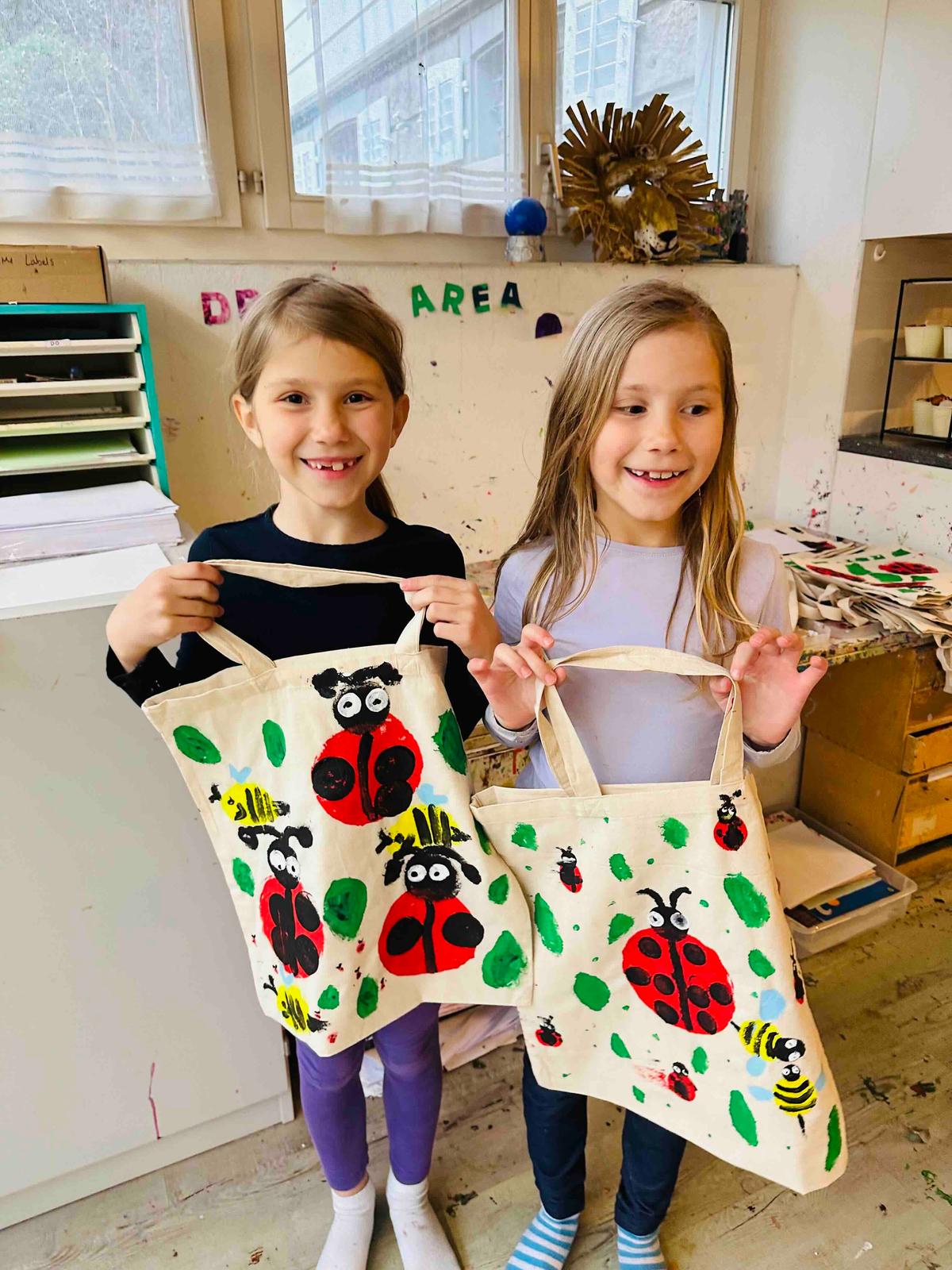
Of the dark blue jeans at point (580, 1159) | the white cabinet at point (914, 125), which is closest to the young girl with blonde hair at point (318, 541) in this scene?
the dark blue jeans at point (580, 1159)

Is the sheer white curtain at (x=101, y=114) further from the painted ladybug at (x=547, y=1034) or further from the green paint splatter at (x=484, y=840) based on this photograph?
the painted ladybug at (x=547, y=1034)

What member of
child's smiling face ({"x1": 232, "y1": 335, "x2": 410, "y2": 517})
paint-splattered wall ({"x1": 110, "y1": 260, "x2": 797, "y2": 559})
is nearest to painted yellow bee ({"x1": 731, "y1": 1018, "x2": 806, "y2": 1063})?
child's smiling face ({"x1": 232, "y1": 335, "x2": 410, "y2": 517})

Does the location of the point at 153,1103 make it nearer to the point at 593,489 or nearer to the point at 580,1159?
the point at 580,1159

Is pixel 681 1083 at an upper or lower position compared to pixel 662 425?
lower

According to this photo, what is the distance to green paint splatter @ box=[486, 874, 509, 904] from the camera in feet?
3.07

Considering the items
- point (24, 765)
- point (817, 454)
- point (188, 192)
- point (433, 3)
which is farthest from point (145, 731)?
point (817, 454)

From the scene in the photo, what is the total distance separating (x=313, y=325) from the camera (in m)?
0.86

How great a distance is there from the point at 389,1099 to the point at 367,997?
26cm

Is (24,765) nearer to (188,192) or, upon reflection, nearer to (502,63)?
(188,192)

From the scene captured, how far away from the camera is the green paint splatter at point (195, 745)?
0.89 meters

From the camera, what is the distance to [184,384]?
1581mm

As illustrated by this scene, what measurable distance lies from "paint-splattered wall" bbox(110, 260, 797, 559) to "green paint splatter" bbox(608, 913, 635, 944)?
1.12 m

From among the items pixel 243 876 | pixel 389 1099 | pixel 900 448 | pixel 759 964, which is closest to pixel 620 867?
pixel 759 964

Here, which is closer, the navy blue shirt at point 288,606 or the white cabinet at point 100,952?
the navy blue shirt at point 288,606
